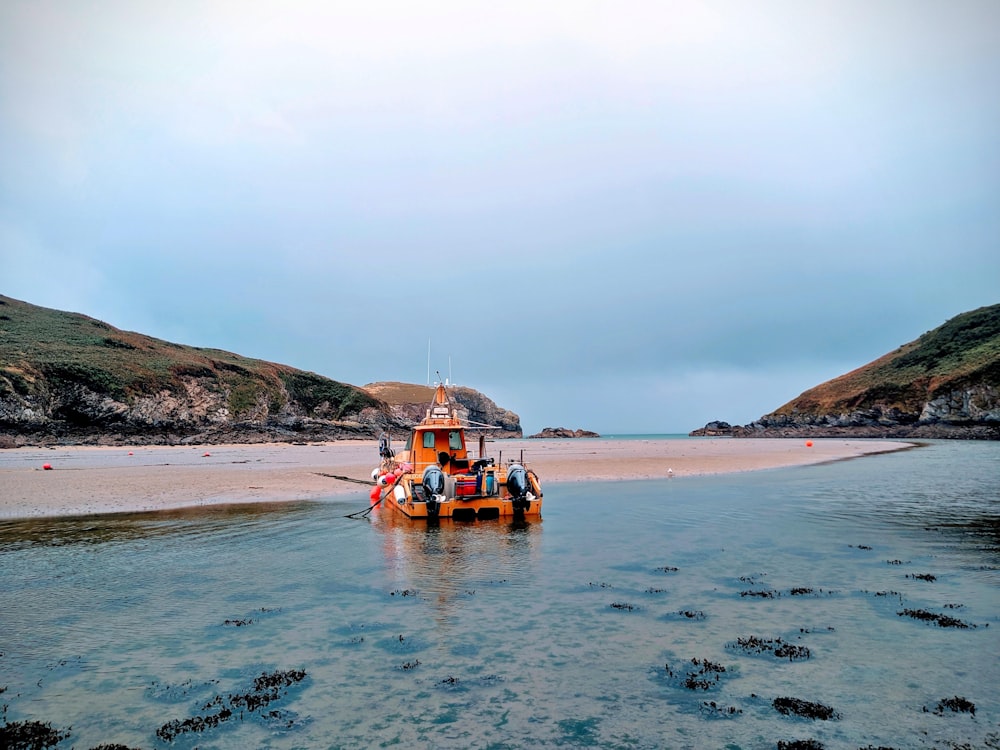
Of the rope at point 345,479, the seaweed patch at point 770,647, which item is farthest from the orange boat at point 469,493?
the seaweed patch at point 770,647

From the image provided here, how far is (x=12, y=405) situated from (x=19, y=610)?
65.3 meters

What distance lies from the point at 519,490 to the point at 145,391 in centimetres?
7443

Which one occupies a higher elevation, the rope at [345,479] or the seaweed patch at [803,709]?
the rope at [345,479]

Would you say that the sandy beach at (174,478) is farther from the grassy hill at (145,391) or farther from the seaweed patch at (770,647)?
the grassy hill at (145,391)

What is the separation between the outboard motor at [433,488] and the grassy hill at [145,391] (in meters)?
60.6

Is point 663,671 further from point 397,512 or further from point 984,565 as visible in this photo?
point 397,512

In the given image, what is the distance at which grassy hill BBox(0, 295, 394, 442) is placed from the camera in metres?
65.6

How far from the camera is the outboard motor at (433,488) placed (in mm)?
20984

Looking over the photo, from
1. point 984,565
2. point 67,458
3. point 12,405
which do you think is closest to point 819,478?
point 984,565

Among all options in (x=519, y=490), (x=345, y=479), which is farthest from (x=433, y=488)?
(x=345, y=479)

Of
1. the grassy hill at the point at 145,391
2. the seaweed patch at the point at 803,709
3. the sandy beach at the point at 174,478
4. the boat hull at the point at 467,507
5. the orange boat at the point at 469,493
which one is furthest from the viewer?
the grassy hill at the point at 145,391

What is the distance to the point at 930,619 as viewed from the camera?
9773 millimetres

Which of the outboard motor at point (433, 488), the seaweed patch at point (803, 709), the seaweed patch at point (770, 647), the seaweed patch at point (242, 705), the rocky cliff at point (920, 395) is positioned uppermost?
the rocky cliff at point (920, 395)

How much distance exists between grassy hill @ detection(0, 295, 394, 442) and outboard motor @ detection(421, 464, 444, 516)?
60640mm
